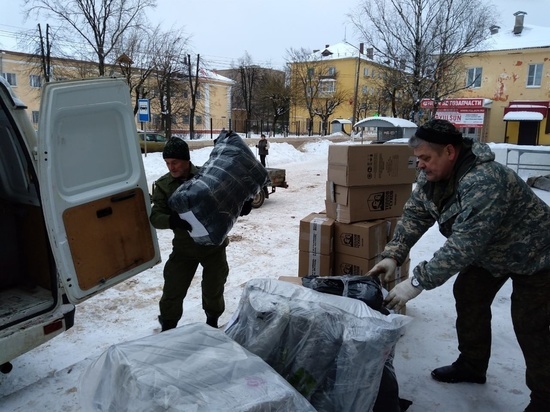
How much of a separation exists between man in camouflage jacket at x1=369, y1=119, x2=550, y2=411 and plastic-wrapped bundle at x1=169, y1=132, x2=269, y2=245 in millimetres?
984

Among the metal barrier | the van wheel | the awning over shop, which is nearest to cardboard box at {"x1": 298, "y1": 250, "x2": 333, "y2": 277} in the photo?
the van wheel

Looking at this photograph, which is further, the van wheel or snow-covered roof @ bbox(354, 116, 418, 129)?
snow-covered roof @ bbox(354, 116, 418, 129)

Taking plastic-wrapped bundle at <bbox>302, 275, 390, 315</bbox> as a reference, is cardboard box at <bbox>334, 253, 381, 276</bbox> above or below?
below

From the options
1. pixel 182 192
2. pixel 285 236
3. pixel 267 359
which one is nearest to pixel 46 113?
pixel 182 192

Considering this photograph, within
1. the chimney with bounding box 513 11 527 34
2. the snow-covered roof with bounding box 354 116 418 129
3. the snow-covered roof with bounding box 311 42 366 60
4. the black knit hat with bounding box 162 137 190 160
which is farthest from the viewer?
the snow-covered roof with bounding box 311 42 366 60

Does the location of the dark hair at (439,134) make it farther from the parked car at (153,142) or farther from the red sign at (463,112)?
the red sign at (463,112)

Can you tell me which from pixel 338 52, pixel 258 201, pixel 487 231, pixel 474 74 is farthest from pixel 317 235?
pixel 338 52

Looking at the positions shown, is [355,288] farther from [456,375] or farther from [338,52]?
[338,52]

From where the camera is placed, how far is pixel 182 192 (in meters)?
2.62

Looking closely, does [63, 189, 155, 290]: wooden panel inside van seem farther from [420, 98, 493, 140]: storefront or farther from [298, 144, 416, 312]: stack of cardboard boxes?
[420, 98, 493, 140]: storefront

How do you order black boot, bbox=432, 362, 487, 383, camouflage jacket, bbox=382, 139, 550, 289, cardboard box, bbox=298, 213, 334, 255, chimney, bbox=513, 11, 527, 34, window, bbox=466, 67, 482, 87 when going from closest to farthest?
camouflage jacket, bbox=382, 139, 550, 289, black boot, bbox=432, 362, 487, 383, cardboard box, bbox=298, 213, 334, 255, window, bbox=466, 67, 482, 87, chimney, bbox=513, 11, 527, 34

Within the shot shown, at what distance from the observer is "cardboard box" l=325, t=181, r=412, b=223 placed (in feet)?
11.5

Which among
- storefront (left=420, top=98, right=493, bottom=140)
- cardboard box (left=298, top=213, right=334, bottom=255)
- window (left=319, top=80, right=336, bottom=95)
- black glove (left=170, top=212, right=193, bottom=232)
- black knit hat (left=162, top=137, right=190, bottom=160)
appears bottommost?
cardboard box (left=298, top=213, right=334, bottom=255)

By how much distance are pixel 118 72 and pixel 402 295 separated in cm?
1960
